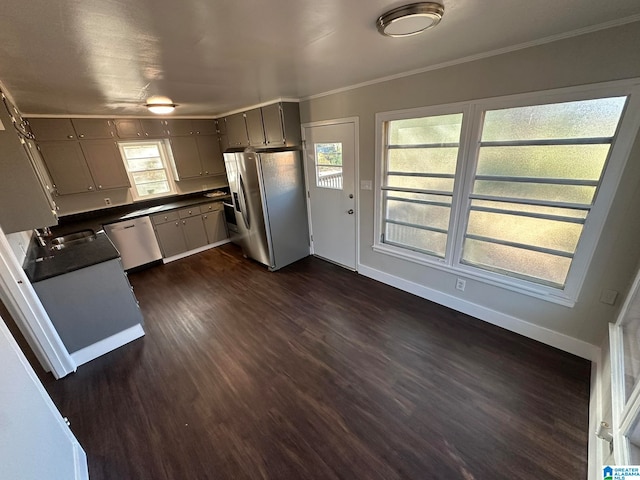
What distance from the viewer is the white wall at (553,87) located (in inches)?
61.7

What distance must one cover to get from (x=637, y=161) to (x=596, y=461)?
1774 millimetres

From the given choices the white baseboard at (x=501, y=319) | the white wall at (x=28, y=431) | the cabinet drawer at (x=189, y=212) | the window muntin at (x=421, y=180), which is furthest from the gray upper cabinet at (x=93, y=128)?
the white baseboard at (x=501, y=319)

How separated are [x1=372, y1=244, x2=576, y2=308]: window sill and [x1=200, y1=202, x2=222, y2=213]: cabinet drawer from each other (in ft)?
10.0

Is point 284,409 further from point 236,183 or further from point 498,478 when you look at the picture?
point 236,183

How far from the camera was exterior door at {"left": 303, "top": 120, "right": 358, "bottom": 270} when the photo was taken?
3.16 metres

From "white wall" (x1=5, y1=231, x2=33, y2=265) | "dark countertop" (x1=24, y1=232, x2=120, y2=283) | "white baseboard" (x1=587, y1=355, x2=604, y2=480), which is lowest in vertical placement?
"white baseboard" (x1=587, y1=355, x2=604, y2=480)

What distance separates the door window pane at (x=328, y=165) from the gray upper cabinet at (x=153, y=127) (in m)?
2.74

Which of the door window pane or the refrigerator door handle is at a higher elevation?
the door window pane

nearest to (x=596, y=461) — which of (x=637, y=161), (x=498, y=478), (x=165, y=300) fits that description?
(x=498, y=478)

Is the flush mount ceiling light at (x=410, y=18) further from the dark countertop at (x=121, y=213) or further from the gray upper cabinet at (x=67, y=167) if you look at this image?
the gray upper cabinet at (x=67, y=167)

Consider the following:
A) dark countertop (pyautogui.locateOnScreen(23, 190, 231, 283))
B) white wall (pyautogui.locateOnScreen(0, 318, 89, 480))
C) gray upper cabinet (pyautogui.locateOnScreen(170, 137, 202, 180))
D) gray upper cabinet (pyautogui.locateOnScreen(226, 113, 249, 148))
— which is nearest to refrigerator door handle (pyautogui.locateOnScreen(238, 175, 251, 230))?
gray upper cabinet (pyautogui.locateOnScreen(226, 113, 249, 148))

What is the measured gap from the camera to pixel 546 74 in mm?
1751

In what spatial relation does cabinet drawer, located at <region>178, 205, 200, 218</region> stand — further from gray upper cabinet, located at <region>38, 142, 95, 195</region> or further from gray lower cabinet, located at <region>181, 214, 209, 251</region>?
gray upper cabinet, located at <region>38, 142, 95, 195</region>

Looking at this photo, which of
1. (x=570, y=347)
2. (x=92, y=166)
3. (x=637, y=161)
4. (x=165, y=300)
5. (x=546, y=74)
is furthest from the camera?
(x=92, y=166)
